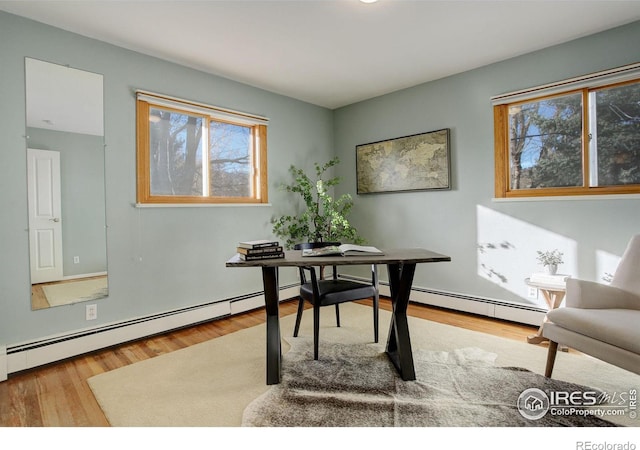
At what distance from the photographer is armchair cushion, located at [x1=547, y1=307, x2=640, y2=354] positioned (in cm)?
158

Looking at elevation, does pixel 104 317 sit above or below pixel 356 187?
below

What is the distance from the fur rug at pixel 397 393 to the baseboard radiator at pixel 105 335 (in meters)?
1.17

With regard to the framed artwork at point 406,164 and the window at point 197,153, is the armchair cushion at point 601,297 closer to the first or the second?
the framed artwork at point 406,164

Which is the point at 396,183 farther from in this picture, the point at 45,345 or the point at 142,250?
the point at 45,345

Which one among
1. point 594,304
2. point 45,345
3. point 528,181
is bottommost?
point 45,345

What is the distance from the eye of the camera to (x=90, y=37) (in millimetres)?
2529

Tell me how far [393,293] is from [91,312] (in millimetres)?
2210

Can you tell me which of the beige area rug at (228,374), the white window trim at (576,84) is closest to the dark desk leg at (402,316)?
the beige area rug at (228,374)

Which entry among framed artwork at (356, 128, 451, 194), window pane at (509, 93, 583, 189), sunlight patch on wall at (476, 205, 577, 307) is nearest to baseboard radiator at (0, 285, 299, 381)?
framed artwork at (356, 128, 451, 194)

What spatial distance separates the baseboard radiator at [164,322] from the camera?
223 cm
